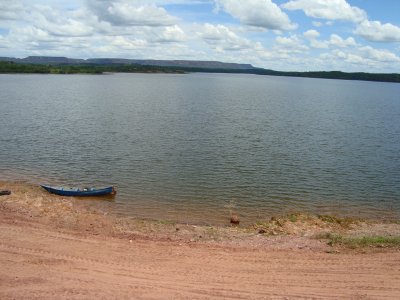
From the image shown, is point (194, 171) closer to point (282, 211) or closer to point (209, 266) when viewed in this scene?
point (282, 211)

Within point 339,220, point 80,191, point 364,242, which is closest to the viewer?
point 364,242

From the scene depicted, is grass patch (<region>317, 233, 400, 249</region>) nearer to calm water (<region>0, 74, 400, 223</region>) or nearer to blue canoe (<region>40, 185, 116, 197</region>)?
calm water (<region>0, 74, 400, 223</region>)

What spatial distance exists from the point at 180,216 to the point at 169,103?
68010mm

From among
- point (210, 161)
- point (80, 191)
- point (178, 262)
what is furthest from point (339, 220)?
point (80, 191)

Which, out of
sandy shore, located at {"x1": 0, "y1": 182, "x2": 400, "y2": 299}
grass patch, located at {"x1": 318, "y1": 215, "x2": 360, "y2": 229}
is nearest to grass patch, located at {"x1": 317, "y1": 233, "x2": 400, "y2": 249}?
sandy shore, located at {"x1": 0, "y1": 182, "x2": 400, "y2": 299}

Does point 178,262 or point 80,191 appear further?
point 80,191

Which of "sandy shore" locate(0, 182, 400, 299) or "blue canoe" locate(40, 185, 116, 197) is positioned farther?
"blue canoe" locate(40, 185, 116, 197)

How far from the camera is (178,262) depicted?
18.1m

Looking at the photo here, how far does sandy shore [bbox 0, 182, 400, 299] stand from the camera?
1539 centimetres

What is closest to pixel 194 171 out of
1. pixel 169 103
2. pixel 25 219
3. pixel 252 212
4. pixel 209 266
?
pixel 252 212

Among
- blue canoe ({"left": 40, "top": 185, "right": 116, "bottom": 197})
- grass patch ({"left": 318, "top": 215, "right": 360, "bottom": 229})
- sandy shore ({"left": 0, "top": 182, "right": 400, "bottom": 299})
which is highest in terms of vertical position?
sandy shore ({"left": 0, "top": 182, "right": 400, "bottom": 299})

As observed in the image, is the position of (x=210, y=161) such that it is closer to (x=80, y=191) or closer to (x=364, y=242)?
(x=80, y=191)

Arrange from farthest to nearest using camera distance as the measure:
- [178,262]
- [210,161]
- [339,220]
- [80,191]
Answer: [210,161]
[80,191]
[339,220]
[178,262]

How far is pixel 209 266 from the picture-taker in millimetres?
17656
